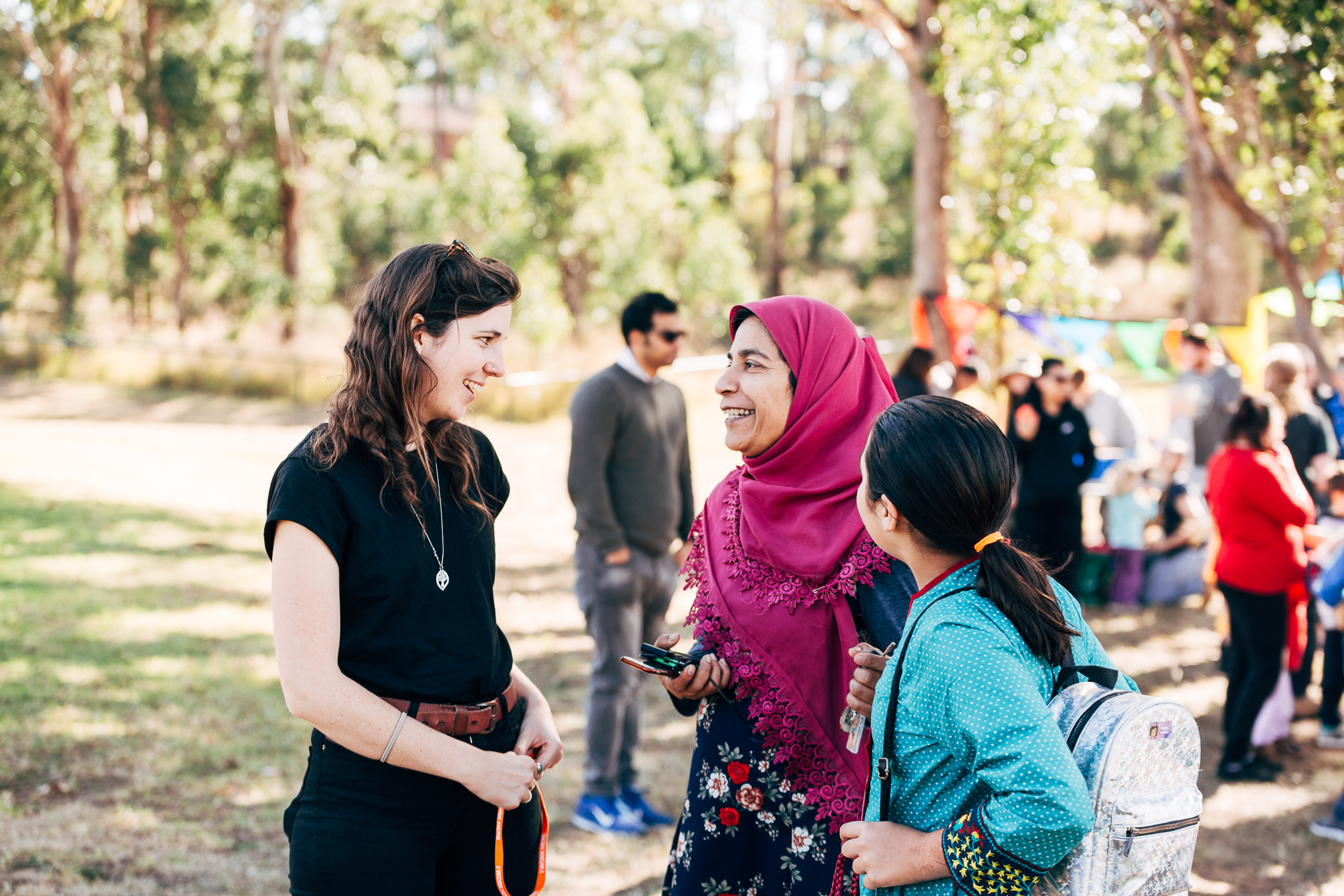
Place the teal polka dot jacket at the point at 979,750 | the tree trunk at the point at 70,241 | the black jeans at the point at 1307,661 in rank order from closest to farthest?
the teal polka dot jacket at the point at 979,750 < the black jeans at the point at 1307,661 < the tree trunk at the point at 70,241

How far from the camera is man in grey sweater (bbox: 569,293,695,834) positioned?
4246 mm

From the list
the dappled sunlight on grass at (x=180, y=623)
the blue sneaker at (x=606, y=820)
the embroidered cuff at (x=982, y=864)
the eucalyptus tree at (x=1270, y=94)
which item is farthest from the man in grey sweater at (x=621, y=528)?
the dappled sunlight on grass at (x=180, y=623)

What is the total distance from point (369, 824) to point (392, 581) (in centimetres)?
44

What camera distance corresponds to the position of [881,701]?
5.65ft

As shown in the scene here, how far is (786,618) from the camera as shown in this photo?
2205mm

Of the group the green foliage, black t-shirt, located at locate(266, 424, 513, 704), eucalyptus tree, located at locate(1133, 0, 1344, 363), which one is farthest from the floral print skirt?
the green foliage

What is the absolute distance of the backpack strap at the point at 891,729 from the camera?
1.69m

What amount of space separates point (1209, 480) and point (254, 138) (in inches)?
838

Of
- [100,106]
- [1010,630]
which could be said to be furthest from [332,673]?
[100,106]

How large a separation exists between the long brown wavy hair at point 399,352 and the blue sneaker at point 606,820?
8.90ft

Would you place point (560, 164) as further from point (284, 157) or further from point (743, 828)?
point (743, 828)

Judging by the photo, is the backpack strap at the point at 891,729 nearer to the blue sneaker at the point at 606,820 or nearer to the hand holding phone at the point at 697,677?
the hand holding phone at the point at 697,677

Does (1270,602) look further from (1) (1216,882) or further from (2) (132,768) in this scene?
(2) (132,768)

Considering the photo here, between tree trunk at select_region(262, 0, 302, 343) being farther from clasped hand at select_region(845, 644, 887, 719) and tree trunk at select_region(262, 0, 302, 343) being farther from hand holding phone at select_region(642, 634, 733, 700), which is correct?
clasped hand at select_region(845, 644, 887, 719)
